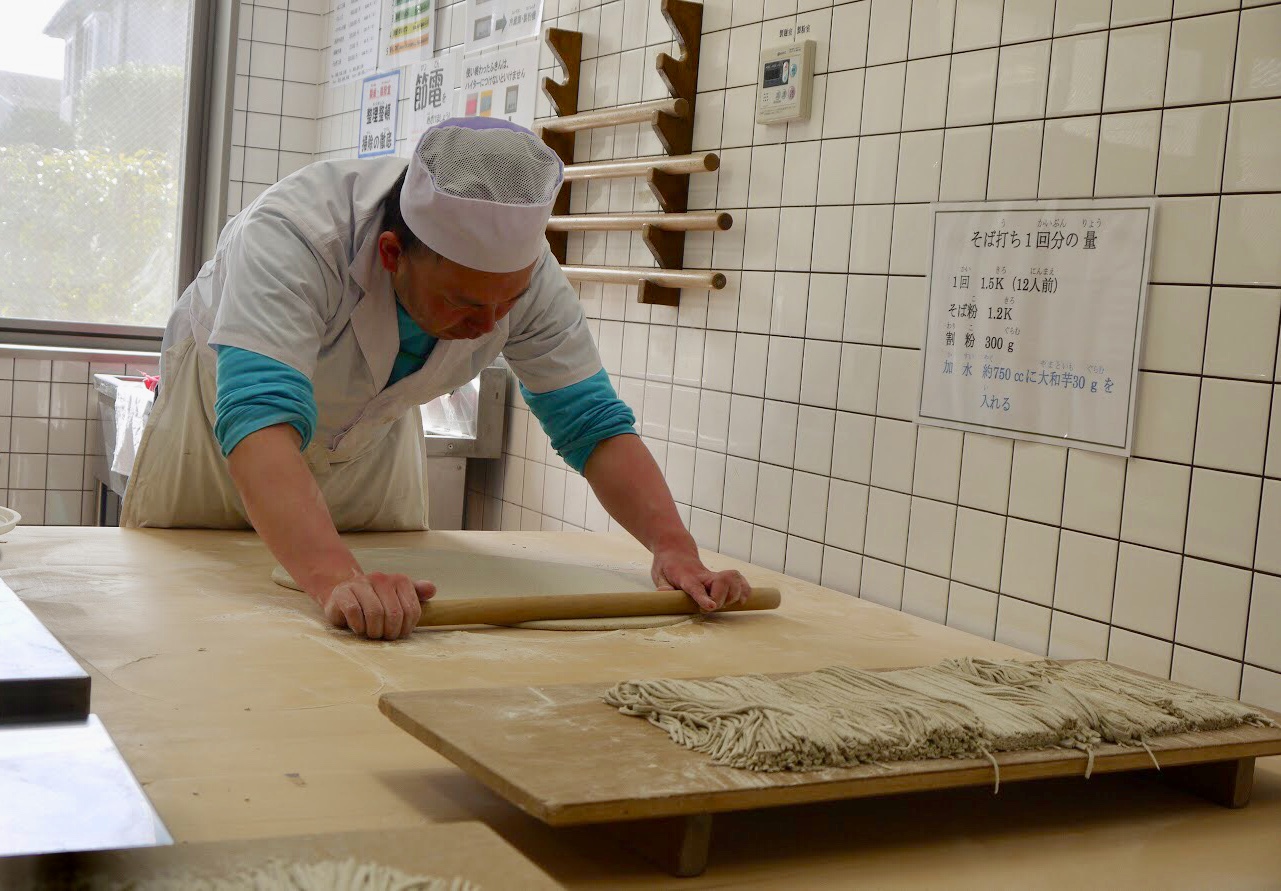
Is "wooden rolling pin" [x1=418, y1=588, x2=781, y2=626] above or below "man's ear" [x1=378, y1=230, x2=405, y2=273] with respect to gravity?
below

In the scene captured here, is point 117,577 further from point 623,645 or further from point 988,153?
point 988,153

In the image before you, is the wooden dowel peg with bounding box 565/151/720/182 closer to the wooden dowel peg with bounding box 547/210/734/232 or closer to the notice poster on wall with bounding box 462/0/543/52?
the wooden dowel peg with bounding box 547/210/734/232

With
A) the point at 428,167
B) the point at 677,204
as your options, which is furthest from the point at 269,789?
the point at 677,204

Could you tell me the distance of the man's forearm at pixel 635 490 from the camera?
1.80 metres

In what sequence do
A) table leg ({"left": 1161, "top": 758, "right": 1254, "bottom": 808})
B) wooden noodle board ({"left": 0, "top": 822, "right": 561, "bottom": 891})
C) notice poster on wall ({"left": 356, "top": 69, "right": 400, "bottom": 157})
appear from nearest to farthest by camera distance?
wooden noodle board ({"left": 0, "top": 822, "right": 561, "bottom": 891})
table leg ({"left": 1161, "top": 758, "right": 1254, "bottom": 808})
notice poster on wall ({"left": 356, "top": 69, "right": 400, "bottom": 157})

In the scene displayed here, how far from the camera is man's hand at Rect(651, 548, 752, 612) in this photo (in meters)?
1.61

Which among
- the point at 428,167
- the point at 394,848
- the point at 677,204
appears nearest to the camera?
the point at 394,848

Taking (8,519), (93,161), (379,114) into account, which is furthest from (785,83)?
(93,161)

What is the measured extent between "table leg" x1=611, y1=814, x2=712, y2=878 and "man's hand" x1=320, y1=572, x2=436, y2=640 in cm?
58

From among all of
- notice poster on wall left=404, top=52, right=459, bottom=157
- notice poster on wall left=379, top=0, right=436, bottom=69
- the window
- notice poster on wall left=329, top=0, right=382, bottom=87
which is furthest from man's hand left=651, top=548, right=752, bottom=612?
the window

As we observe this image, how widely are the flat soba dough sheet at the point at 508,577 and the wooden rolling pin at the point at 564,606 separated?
0.04 feet

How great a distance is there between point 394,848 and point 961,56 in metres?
1.45

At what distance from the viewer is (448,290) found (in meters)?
1.58

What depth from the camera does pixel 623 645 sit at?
4.75 ft
